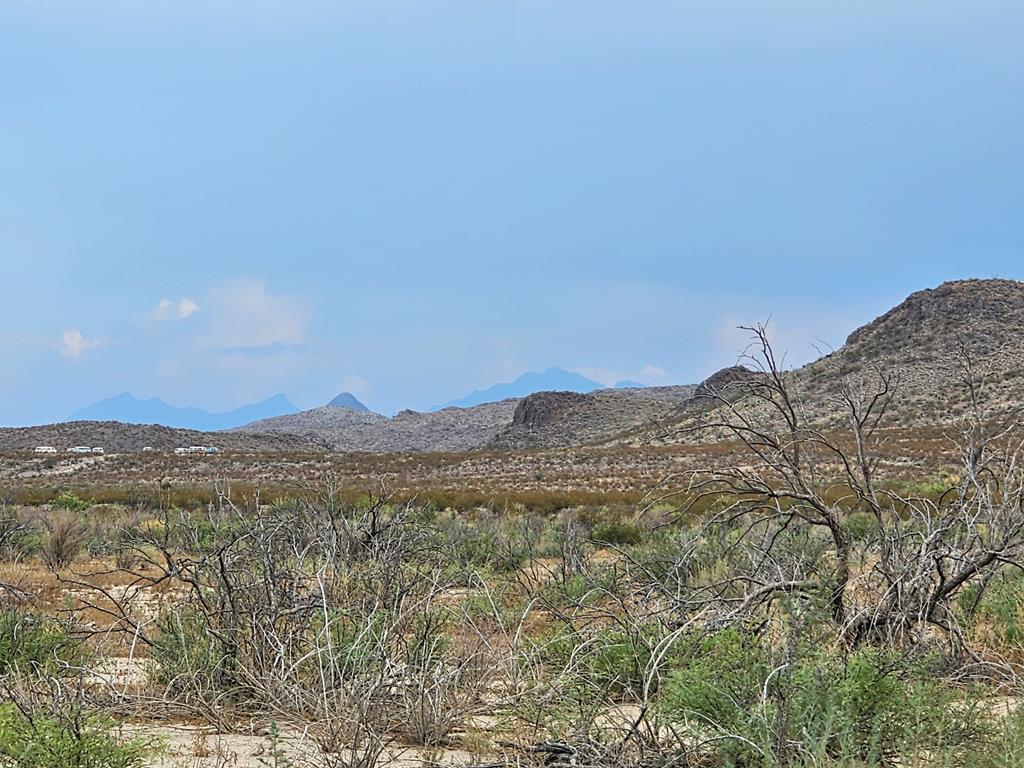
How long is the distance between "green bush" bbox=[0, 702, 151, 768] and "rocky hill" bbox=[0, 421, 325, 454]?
63859mm

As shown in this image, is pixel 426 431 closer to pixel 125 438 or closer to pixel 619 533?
pixel 125 438

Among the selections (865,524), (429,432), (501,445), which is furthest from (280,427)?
(865,524)

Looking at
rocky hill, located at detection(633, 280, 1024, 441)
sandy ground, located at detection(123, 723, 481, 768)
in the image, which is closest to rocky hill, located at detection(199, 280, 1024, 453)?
rocky hill, located at detection(633, 280, 1024, 441)

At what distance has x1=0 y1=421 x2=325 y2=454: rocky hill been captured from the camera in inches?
2660

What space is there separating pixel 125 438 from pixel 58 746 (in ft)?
242

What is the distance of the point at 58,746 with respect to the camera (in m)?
3.40

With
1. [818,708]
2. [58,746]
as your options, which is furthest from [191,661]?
[818,708]

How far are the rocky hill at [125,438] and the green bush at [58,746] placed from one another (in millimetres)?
63859

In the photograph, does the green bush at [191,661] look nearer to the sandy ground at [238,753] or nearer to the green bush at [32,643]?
the sandy ground at [238,753]

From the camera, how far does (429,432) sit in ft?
354

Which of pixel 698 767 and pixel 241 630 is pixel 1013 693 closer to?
pixel 698 767

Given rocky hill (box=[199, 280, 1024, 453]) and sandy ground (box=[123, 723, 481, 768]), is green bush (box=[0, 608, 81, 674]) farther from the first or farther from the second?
rocky hill (box=[199, 280, 1024, 453])

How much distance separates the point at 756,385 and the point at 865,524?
25.2 feet

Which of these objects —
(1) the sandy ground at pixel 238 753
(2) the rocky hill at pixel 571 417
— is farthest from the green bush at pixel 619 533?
(2) the rocky hill at pixel 571 417
